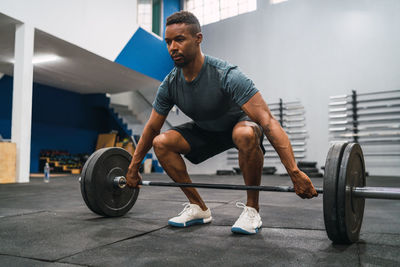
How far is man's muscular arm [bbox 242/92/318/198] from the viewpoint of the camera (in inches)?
43.0

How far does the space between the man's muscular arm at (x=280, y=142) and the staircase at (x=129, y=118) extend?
708 centimetres

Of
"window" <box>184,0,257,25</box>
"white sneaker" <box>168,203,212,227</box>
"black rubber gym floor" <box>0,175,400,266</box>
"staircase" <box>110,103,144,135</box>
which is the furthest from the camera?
"staircase" <box>110,103,144,135</box>

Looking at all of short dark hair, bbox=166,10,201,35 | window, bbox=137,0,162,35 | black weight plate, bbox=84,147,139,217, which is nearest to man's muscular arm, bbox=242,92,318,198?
short dark hair, bbox=166,10,201,35

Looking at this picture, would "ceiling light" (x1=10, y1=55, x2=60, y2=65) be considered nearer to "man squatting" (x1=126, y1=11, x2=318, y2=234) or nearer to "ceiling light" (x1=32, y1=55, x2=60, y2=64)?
"ceiling light" (x1=32, y1=55, x2=60, y2=64)

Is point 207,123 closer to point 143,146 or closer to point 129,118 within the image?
point 143,146

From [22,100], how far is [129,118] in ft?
14.3

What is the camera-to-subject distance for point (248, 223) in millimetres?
1321

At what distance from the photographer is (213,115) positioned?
1433 mm

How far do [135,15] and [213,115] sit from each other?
5.17 metres

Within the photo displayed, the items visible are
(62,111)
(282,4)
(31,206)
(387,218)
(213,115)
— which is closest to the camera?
(213,115)

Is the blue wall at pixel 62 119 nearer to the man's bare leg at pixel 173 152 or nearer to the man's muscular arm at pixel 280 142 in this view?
the man's bare leg at pixel 173 152

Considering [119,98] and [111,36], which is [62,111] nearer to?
[119,98]

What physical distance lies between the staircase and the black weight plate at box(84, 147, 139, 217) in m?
6.51

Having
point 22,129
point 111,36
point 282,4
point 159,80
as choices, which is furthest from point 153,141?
point 282,4
